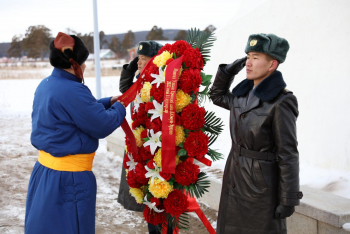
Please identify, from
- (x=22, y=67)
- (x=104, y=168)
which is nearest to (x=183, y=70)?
(x=104, y=168)

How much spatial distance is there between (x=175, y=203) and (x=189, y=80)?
3.04 ft

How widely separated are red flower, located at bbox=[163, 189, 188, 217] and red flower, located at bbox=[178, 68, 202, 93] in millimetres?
792

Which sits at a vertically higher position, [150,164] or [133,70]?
[133,70]

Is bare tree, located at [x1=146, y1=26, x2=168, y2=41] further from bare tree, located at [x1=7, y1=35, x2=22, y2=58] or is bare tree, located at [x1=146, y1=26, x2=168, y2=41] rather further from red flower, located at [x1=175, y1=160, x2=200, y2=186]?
red flower, located at [x1=175, y1=160, x2=200, y2=186]

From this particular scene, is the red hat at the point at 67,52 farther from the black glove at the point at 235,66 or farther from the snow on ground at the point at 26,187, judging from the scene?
the snow on ground at the point at 26,187

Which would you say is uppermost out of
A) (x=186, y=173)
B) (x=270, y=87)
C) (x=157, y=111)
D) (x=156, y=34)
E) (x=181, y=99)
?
(x=156, y=34)

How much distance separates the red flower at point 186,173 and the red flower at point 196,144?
0.12 metres

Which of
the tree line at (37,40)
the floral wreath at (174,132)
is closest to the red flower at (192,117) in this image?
the floral wreath at (174,132)

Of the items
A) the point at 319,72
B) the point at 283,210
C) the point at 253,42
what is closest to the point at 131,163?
the point at 283,210

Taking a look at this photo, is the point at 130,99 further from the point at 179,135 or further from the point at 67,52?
the point at 67,52

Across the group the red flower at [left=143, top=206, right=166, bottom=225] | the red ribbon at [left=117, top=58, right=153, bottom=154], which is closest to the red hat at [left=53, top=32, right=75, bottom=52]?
the red ribbon at [left=117, top=58, right=153, bottom=154]

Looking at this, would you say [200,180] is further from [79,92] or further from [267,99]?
[79,92]

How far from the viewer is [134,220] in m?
4.38

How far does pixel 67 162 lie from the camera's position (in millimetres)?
2389
